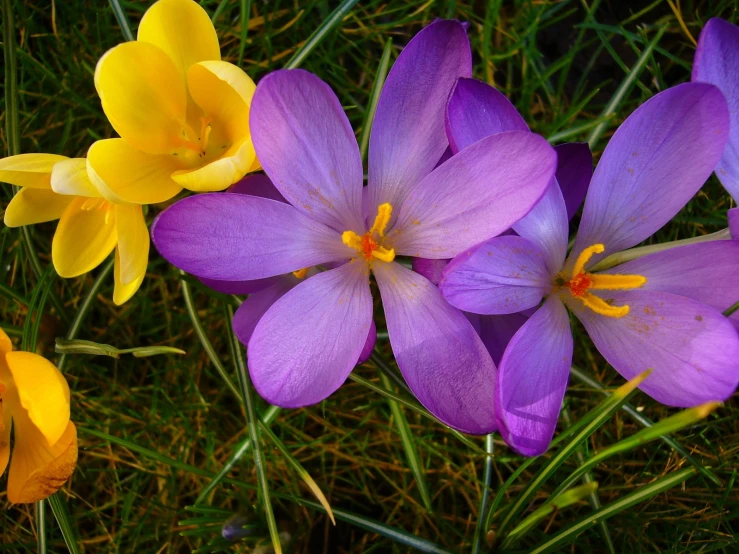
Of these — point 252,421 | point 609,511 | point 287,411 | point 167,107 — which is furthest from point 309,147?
point 287,411

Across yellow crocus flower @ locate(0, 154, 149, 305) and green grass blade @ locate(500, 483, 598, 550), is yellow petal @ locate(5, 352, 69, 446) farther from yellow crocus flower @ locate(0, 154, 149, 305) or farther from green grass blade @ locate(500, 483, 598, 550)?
green grass blade @ locate(500, 483, 598, 550)

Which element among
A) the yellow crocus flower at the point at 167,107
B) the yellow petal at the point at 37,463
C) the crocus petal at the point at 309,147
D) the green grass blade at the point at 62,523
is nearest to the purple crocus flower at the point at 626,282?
the crocus petal at the point at 309,147

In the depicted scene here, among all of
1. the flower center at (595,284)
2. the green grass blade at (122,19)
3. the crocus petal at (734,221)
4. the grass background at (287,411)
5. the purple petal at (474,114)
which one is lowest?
the grass background at (287,411)

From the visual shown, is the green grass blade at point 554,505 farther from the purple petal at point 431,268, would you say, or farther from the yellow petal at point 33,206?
the yellow petal at point 33,206

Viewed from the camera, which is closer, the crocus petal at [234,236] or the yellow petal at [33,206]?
the crocus petal at [234,236]

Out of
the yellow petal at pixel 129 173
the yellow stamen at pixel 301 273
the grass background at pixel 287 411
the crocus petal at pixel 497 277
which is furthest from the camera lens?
the grass background at pixel 287 411

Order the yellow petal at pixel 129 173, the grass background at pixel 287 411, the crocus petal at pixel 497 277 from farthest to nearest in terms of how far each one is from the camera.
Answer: the grass background at pixel 287 411 → the yellow petal at pixel 129 173 → the crocus petal at pixel 497 277

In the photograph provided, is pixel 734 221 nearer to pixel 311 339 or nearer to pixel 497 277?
pixel 497 277
